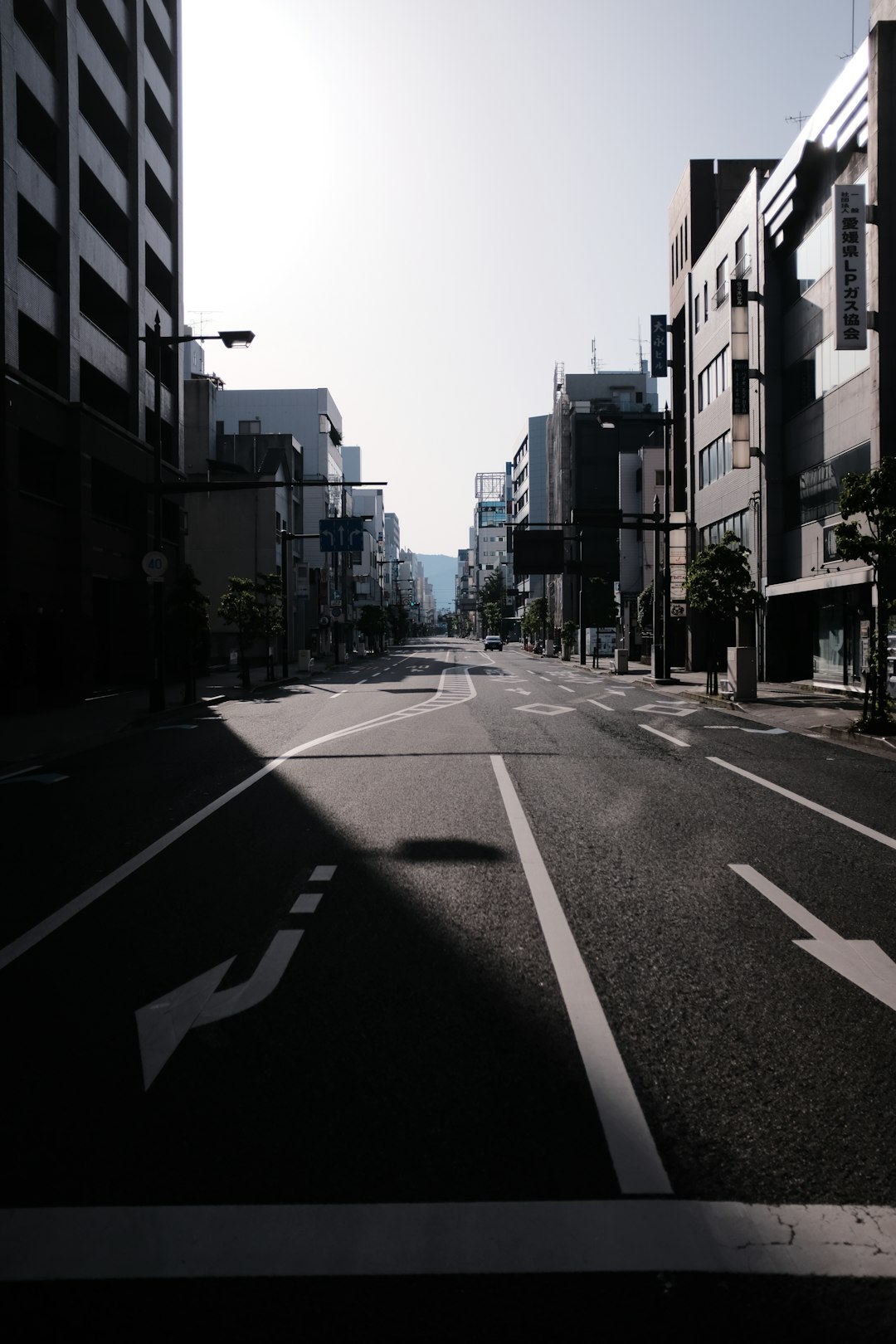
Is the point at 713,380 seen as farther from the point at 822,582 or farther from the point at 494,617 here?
the point at 494,617

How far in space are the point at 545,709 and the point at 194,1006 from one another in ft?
65.0

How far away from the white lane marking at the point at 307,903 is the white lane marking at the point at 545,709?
15955 millimetres

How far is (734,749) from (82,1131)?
13396 mm

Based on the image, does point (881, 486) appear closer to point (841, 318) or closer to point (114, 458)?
point (841, 318)

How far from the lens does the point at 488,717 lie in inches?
841

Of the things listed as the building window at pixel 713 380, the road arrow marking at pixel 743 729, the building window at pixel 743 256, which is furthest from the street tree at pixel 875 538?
the building window at pixel 713 380

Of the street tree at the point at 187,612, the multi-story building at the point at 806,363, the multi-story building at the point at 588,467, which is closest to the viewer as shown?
the multi-story building at the point at 806,363

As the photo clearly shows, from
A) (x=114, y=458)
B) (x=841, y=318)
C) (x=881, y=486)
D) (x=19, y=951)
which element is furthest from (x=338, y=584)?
(x=19, y=951)

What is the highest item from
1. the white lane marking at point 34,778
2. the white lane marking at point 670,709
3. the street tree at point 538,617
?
the street tree at point 538,617

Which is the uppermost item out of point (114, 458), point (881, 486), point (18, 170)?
point (18, 170)

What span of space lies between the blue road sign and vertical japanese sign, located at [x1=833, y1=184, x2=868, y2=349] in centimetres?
3511

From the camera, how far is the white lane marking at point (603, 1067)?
313cm

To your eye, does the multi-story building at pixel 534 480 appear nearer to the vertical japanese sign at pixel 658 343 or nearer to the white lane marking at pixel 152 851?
the vertical japanese sign at pixel 658 343

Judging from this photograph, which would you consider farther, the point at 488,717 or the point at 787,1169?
the point at 488,717
